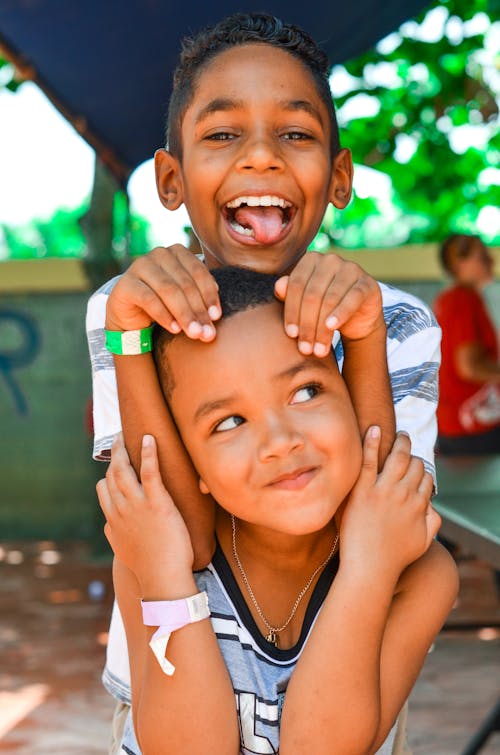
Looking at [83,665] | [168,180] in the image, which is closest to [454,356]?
[83,665]

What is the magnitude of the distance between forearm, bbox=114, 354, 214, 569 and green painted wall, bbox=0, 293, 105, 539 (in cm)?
615

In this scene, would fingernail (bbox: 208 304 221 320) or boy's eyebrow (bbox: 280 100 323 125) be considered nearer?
fingernail (bbox: 208 304 221 320)

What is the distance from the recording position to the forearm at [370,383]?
1642mm

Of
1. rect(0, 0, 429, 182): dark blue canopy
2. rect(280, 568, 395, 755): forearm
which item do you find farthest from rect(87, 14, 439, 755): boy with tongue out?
rect(0, 0, 429, 182): dark blue canopy

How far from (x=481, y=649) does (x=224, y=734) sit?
151 inches

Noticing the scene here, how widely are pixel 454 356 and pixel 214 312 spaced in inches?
161

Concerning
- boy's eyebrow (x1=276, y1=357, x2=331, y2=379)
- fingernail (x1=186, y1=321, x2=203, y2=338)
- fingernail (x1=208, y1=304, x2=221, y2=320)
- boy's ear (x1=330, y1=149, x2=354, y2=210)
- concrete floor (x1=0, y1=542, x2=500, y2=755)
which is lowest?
concrete floor (x1=0, y1=542, x2=500, y2=755)

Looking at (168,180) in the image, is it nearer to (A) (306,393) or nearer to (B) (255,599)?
(A) (306,393)

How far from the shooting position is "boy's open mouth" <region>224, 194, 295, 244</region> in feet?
5.88

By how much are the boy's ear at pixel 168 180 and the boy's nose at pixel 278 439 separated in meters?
0.59

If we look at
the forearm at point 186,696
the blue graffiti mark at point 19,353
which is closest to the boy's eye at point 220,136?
the forearm at point 186,696

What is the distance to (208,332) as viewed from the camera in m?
1.54

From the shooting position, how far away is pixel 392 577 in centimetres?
160

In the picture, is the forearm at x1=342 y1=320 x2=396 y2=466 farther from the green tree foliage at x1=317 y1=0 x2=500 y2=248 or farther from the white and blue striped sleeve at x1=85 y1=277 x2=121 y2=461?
the green tree foliage at x1=317 y1=0 x2=500 y2=248
